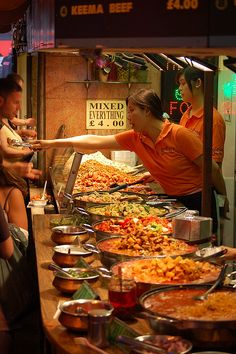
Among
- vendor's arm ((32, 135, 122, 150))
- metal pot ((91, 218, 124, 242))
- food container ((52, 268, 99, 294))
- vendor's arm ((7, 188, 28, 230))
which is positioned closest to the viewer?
food container ((52, 268, 99, 294))

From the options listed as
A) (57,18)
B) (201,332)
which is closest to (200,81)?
(57,18)

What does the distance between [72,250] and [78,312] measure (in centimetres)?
124

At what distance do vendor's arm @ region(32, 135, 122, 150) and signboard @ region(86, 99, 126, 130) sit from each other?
8.90 feet

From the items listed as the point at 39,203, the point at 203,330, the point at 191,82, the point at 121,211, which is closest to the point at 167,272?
the point at 203,330

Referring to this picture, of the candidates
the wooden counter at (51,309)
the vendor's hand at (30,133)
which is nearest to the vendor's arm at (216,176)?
the wooden counter at (51,309)

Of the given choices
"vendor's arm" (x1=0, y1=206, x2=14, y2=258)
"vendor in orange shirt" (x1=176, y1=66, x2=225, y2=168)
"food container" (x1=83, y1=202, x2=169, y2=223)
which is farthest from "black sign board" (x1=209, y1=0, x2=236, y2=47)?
"vendor in orange shirt" (x1=176, y1=66, x2=225, y2=168)

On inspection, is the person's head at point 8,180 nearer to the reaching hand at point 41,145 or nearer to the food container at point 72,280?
the reaching hand at point 41,145

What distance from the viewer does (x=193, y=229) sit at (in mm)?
4562

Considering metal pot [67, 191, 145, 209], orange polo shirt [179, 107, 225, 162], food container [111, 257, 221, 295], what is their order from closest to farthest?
food container [111, 257, 221, 295] < metal pot [67, 191, 145, 209] < orange polo shirt [179, 107, 225, 162]

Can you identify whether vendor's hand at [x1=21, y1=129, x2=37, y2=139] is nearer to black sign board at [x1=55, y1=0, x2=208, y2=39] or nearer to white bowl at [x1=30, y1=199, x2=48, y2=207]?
white bowl at [x1=30, y1=199, x2=48, y2=207]

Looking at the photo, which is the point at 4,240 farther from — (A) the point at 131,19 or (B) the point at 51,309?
(A) the point at 131,19

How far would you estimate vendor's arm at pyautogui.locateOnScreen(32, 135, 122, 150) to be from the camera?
7.34 metres

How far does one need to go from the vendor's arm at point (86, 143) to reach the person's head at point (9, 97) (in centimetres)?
210

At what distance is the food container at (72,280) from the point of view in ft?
12.4
